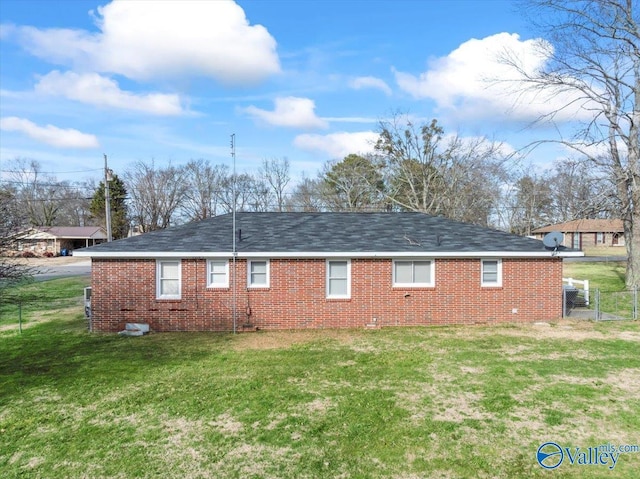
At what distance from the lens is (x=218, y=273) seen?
1271 cm

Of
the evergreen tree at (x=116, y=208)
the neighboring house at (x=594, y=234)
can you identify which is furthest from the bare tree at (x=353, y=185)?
the neighboring house at (x=594, y=234)

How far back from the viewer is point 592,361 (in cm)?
909

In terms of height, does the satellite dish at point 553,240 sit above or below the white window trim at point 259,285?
above

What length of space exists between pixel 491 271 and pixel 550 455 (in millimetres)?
8648

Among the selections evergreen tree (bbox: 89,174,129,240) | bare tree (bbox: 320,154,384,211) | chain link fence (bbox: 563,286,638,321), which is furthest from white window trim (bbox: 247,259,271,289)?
evergreen tree (bbox: 89,174,129,240)

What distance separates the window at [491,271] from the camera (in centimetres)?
1326

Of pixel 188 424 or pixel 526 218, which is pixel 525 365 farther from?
pixel 526 218

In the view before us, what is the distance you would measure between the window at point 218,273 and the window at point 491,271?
814 cm

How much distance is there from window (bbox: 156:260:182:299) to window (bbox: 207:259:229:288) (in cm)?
93

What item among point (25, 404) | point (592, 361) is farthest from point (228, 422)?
point (592, 361)

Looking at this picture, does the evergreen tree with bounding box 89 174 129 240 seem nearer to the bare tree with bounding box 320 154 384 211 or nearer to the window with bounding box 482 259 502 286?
the bare tree with bounding box 320 154 384 211

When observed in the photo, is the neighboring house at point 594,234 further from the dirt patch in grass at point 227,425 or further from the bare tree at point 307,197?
the dirt patch in grass at point 227,425

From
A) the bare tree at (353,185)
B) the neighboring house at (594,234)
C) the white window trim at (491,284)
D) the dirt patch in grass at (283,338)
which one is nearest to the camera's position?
the dirt patch in grass at (283,338)

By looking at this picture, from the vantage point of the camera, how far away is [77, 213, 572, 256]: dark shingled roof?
41.5 feet
